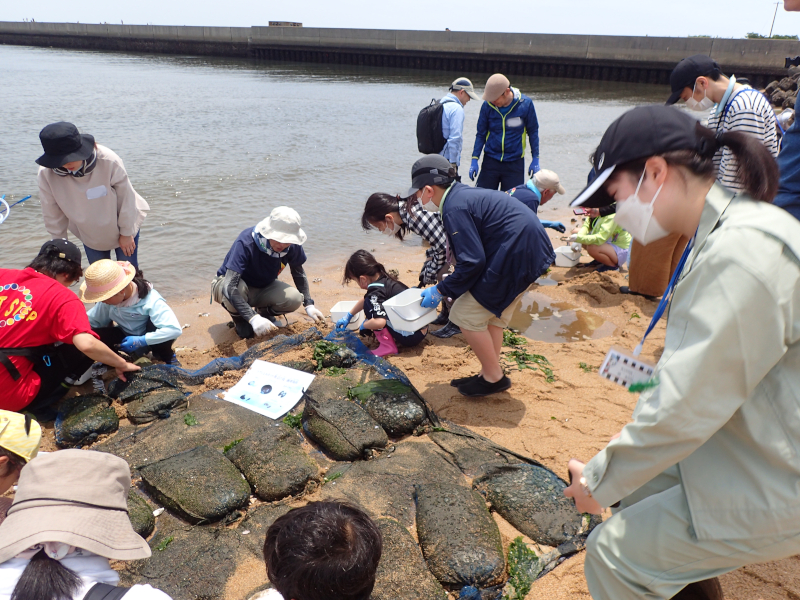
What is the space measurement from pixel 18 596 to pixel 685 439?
67.6 inches

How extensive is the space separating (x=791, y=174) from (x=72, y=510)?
121 inches

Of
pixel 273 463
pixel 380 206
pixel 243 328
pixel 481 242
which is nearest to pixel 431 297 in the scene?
pixel 481 242

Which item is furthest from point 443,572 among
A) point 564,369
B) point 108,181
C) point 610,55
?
point 610,55

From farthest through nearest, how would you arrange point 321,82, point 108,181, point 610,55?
point 610,55 < point 321,82 < point 108,181

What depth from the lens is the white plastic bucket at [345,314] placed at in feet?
14.4

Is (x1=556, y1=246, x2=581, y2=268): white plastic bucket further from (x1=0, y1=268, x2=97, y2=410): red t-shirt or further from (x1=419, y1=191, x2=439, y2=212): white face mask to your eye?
(x1=0, y1=268, x2=97, y2=410): red t-shirt

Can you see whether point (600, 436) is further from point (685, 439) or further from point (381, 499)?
point (685, 439)

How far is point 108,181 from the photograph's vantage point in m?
4.21

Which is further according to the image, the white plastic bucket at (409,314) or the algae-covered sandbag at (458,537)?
the white plastic bucket at (409,314)

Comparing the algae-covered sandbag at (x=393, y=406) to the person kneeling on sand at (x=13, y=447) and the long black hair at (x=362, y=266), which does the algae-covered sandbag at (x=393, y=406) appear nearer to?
the long black hair at (x=362, y=266)

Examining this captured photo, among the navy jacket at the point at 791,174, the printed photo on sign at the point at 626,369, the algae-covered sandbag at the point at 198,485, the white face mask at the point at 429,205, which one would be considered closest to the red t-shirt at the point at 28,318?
the algae-covered sandbag at the point at 198,485

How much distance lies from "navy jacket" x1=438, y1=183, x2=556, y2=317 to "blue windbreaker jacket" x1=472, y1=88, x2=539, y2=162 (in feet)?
9.99

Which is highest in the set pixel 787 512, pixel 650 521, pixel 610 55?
pixel 610 55

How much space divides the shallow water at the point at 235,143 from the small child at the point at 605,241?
296 centimetres
